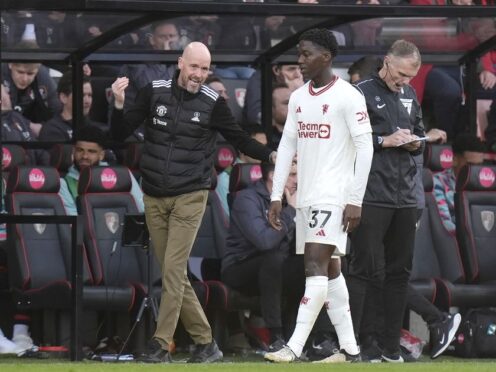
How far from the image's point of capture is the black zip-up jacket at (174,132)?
12766 millimetres

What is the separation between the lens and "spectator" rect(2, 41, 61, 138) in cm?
1716

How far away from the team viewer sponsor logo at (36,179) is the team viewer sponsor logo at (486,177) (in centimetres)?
416

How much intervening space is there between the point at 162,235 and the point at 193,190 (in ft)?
1.42

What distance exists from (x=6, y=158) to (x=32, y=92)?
1.79 m

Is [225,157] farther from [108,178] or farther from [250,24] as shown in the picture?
[108,178]

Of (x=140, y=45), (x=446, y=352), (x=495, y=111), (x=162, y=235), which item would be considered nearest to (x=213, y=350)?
(x=162, y=235)

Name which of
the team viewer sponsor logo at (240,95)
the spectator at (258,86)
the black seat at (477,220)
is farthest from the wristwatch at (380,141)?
the team viewer sponsor logo at (240,95)

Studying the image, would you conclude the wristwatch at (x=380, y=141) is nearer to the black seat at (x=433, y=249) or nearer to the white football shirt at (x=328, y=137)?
the white football shirt at (x=328, y=137)

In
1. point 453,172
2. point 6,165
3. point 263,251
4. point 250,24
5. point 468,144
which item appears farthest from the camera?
point 453,172

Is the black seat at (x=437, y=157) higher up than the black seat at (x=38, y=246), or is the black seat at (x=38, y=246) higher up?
the black seat at (x=437, y=157)

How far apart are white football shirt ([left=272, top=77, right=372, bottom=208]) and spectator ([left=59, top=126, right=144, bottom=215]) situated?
12.7 feet

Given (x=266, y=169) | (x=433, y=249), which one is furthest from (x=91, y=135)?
(x=433, y=249)

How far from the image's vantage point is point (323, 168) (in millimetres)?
11500

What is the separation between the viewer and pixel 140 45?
16109 millimetres
